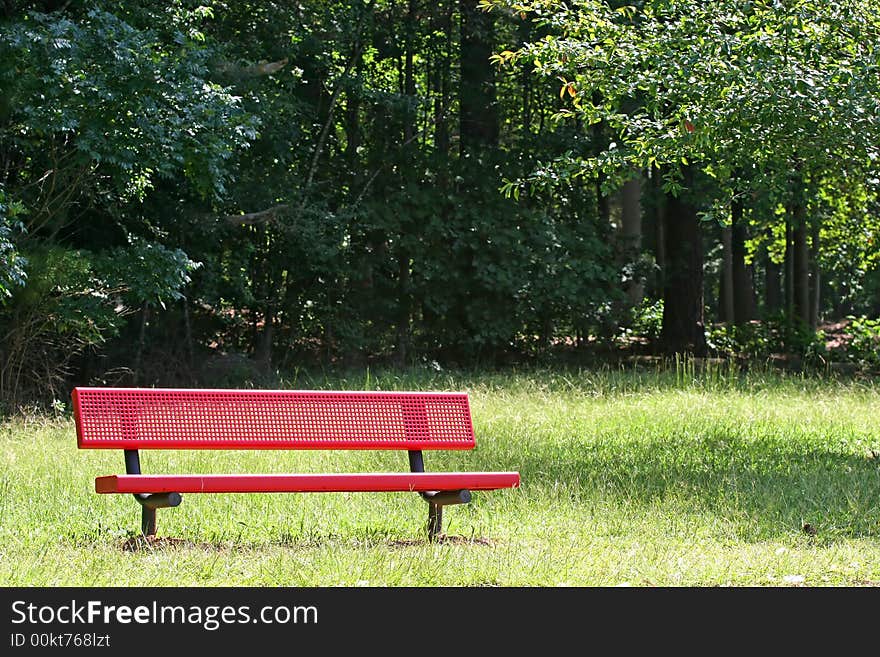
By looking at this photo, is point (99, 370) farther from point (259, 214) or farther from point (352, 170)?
point (352, 170)

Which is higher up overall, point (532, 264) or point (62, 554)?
point (532, 264)

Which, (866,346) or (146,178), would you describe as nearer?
(146,178)

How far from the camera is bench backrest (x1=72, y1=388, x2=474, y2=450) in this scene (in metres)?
5.71

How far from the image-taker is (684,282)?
66.4 feet


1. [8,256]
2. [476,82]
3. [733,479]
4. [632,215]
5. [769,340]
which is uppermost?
[476,82]

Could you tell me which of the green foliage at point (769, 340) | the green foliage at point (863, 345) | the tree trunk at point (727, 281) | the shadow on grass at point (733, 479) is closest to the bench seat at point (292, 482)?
the shadow on grass at point (733, 479)

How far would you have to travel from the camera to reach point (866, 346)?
20969 millimetres

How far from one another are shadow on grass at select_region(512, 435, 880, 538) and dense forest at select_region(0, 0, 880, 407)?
2209 millimetres

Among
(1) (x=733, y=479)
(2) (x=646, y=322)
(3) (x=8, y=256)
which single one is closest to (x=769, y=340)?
(2) (x=646, y=322)

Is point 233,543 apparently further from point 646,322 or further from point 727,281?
point 727,281

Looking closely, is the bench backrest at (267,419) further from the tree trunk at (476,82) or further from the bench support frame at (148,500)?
the tree trunk at (476,82)

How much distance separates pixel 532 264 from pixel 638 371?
2783 millimetres

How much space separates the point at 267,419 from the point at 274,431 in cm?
8

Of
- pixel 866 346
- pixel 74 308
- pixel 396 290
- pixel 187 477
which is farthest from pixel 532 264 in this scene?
pixel 187 477
